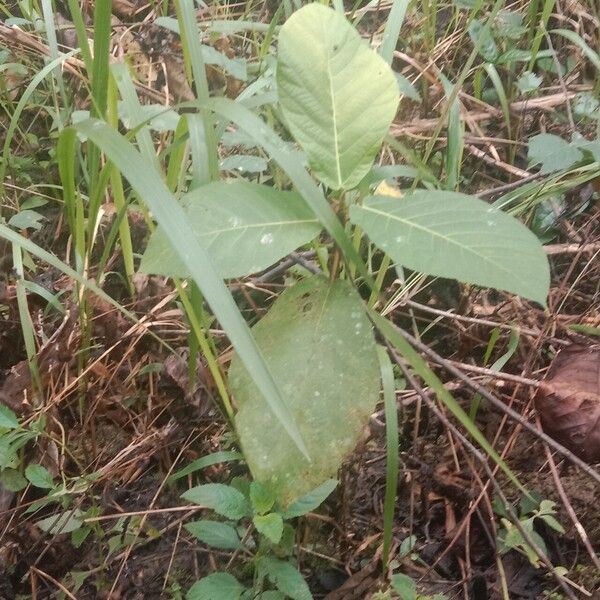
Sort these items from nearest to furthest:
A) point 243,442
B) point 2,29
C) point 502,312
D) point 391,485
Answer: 1. point 243,442
2. point 391,485
3. point 502,312
4. point 2,29

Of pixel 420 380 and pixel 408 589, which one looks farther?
pixel 420 380

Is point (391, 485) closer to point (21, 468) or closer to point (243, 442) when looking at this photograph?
point (243, 442)

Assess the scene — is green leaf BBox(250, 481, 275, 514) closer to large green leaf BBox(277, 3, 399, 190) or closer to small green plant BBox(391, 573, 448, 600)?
small green plant BBox(391, 573, 448, 600)

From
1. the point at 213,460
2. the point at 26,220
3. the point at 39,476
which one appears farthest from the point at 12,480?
the point at 26,220

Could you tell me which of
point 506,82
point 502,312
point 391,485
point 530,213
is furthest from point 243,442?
point 506,82

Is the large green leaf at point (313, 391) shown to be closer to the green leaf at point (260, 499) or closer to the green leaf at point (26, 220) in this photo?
the green leaf at point (260, 499)

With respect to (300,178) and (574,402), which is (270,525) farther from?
(574,402)

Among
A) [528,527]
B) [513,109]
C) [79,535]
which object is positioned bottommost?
[528,527]
